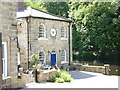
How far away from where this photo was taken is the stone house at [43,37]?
23172 millimetres

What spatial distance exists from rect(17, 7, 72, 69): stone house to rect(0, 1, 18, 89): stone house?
843cm

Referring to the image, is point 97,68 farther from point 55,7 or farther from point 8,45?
point 55,7

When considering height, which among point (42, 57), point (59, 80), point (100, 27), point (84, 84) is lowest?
point (84, 84)

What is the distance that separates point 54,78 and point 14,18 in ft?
19.7

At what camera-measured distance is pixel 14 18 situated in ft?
46.1

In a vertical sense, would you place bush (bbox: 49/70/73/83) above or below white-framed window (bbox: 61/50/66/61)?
below

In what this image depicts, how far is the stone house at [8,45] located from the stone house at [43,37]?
843 cm

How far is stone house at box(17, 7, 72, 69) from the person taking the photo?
23.2m

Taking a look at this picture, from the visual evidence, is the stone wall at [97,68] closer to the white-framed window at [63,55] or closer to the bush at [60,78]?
the white-framed window at [63,55]

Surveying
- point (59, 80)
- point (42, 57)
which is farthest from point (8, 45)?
point (42, 57)

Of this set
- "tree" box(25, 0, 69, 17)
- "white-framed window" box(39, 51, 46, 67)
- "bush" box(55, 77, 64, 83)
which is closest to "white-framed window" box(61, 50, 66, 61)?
"white-framed window" box(39, 51, 46, 67)

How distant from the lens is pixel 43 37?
24750 millimetres

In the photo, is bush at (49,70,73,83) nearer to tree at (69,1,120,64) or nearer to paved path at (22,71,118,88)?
paved path at (22,71,118,88)

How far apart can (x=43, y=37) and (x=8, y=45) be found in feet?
37.4
